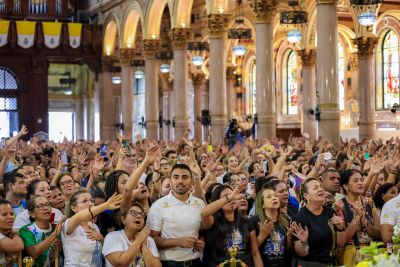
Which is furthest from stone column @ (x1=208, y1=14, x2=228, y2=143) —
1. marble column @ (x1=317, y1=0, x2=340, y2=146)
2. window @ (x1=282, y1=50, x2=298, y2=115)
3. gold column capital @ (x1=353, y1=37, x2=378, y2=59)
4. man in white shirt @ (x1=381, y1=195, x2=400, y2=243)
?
man in white shirt @ (x1=381, y1=195, x2=400, y2=243)

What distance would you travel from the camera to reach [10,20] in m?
40.0

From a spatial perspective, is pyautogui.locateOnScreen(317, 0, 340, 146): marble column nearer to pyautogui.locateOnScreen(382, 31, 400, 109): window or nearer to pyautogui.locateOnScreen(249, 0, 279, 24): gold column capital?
pyautogui.locateOnScreen(249, 0, 279, 24): gold column capital

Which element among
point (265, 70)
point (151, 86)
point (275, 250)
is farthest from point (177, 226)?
point (151, 86)

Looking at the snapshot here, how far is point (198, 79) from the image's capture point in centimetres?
4188

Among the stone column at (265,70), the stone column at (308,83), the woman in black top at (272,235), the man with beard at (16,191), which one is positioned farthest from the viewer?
the stone column at (308,83)

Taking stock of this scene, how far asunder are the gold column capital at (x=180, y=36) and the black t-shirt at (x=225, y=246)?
23.0 m

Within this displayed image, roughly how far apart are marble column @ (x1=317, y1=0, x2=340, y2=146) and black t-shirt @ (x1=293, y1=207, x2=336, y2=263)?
13110mm

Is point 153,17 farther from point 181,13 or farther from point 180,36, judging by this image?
point 180,36

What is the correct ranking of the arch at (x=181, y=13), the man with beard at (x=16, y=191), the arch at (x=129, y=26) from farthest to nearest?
the arch at (x=129, y=26)
the arch at (x=181, y=13)
the man with beard at (x=16, y=191)

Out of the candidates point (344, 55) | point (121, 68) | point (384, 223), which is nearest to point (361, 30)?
point (344, 55)

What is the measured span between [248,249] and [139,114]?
4044 cm

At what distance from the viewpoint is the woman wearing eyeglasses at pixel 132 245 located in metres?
6.08

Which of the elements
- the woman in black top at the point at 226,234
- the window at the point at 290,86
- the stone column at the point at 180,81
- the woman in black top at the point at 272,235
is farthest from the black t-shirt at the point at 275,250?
the window at the point at 290,86

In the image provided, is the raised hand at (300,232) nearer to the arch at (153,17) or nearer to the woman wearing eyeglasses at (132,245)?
the woman wearing eyeglasses at (132,245)
